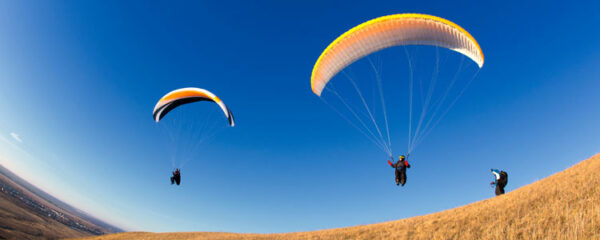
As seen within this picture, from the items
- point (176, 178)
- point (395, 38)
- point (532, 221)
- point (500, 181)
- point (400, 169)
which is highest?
point (395, 38)

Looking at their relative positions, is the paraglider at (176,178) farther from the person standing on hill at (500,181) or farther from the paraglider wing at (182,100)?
the person standing on hill at (500,181)

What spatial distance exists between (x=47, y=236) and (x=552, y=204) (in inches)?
5933

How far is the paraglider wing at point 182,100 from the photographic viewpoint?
21.5 m

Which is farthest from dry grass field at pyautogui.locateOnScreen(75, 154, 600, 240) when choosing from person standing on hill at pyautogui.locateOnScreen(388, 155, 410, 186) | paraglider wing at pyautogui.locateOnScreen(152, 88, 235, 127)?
paraglider wing at pyautogui.locateOnScreen(152, 88, 235, 127)

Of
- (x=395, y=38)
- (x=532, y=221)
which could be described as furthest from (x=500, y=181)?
(x=395, y=38)

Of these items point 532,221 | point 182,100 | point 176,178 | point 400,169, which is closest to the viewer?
point 532,221

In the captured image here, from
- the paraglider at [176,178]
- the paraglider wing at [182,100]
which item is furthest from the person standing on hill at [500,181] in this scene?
the paraglider at [176,178]

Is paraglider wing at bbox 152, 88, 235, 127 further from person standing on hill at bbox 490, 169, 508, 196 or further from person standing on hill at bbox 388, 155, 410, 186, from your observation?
person standing on hill at bbox 490, 169, 508, 196

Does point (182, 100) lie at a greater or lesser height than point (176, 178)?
greater

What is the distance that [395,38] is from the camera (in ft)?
44.6

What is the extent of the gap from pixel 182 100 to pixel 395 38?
1908 cm

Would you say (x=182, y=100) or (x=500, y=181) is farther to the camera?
(x=182, y=100)

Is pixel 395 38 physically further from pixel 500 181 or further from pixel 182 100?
pixel 182 100

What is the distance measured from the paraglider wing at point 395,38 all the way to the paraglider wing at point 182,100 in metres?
9.97
